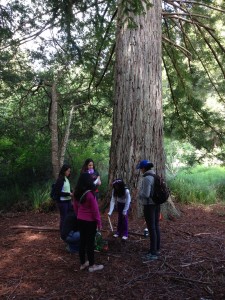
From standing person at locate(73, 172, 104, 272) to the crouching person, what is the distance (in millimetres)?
201

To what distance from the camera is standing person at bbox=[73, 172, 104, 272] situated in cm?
441

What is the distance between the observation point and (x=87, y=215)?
441 centimetres

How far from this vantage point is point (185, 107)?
1091 centimetres

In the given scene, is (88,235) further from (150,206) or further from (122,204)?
(122,204)

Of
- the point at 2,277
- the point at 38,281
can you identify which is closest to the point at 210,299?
the point at 38,281

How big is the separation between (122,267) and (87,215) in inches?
37.0

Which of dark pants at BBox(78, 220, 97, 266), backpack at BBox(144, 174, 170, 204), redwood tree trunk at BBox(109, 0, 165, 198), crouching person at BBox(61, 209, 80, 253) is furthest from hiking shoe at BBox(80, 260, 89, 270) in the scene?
redwood tree trunk at BBox(109, 0, 165, 198)

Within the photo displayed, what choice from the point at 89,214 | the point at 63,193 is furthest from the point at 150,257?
the point at 63,193

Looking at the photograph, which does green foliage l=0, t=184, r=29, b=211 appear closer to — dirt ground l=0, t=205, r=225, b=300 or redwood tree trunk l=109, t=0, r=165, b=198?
dirt ground l=0, t=205, r=225, b=300

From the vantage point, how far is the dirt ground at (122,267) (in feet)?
12.6

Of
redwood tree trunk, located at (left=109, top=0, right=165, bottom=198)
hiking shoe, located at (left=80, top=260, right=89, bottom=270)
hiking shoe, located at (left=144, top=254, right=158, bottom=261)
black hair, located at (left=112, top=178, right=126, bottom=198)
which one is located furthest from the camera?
redwood tree trunk, located at (left=109, top=0, right=165, bottom=198)

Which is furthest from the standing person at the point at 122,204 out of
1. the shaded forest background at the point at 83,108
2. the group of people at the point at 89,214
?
the shaded forest background at the point at 83,108

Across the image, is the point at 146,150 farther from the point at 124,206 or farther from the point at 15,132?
the point at 15,132

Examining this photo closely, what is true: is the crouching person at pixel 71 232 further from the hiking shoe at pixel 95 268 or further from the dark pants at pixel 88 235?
the hiking shoe at pixel 95 268
